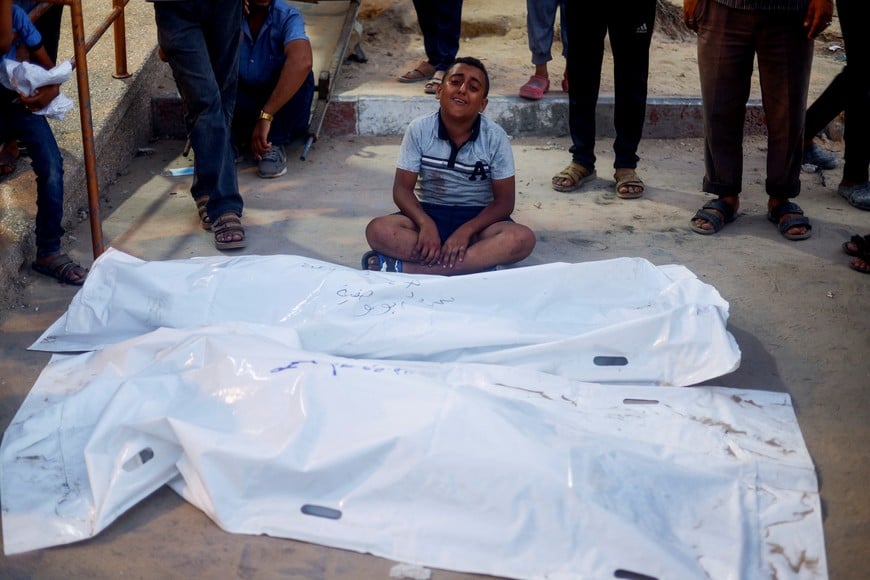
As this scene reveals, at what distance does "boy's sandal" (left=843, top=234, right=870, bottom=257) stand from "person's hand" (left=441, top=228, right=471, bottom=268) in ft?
5.41

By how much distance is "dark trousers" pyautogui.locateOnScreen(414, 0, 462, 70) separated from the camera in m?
5.41

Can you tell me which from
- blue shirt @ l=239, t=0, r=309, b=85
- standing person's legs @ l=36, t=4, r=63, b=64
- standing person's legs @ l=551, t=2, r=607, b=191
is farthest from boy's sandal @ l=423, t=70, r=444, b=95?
standing person's legs @ l=36, t=4, r=63, b=64

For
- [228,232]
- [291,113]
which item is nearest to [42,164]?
[228,232]

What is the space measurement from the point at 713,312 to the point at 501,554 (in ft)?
3.94

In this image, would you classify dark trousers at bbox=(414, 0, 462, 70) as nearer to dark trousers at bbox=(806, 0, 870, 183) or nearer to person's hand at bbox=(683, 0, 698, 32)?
person's hand at bbox=(683, 0, 698, 32)

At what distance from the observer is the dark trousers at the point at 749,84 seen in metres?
3.93

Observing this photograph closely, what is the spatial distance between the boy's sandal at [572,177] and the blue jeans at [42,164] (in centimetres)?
230

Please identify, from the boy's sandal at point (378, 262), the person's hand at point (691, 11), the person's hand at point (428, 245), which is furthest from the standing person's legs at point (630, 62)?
the boy's sandal at point (378, 262)

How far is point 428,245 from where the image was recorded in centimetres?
360

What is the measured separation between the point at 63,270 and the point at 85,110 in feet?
2.00

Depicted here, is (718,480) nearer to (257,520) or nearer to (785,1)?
(257,520)

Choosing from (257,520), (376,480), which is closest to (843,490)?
(376,480)

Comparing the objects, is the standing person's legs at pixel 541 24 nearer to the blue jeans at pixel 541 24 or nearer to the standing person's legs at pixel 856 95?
the blue jeans at pixel 541 24

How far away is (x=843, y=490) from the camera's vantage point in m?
2.59
